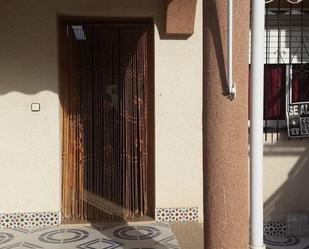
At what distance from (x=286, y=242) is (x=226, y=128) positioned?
350 cm

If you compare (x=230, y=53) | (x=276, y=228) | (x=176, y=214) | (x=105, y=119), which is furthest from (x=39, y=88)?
(x=276, y=228)

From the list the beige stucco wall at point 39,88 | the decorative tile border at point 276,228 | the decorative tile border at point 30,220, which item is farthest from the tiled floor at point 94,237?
the decorative tile border at point 276,228

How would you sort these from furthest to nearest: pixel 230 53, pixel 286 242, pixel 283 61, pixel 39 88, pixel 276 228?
pixel 276 228, pixel 283 61, pixel 286 242, pixel 39 88, pixel 230 53

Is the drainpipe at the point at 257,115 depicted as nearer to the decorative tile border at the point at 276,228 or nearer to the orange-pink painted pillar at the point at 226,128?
the orange-pink painted pillar at the point at 226,128

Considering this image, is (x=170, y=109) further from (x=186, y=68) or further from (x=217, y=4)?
(x=217, y=4)

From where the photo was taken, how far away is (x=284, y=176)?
6.57m

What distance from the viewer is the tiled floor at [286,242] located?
6090 mm

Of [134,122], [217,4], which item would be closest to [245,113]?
[217,4]

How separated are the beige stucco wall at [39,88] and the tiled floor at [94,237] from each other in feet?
1.23

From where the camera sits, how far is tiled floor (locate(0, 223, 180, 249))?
5.46 metres

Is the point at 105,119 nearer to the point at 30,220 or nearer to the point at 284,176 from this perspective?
the point at 30,220

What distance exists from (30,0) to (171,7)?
6.06 ft

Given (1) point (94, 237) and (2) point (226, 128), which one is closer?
(2) point (226, 128)

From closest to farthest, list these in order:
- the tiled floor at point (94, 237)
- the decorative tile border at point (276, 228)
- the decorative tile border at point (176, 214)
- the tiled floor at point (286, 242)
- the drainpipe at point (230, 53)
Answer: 1. the drainpipe at point (230, 53)
2. the tiled floor at point (94, 237)
3. the tiled floor at point (286, 242)
4. the decorative tile border at point (176, 214)
5. the decorative tile border at point (276, 228)
